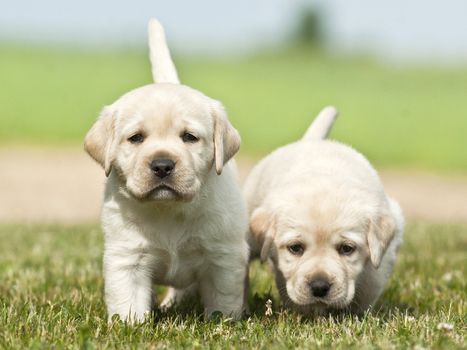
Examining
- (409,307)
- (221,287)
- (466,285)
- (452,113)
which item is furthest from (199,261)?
(452,113)

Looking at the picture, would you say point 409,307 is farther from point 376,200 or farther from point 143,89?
point 143,89

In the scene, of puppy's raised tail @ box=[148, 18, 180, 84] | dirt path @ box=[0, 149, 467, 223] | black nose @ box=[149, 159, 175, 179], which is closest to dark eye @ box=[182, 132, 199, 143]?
black nose @ box=[149, 159, 175, 179]

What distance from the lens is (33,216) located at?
14039 mm

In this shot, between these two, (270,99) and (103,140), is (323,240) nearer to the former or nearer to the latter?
(103,140)

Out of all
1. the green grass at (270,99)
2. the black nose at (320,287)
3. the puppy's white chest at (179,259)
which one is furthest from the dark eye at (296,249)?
the green grass at (270,99)

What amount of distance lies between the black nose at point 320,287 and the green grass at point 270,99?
14.2 metres

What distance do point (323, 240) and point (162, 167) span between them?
3.64 feet

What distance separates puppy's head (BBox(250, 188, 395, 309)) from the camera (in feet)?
15.4

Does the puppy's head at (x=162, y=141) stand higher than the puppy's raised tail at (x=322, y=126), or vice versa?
the puppy's head at (x=162, y=141)

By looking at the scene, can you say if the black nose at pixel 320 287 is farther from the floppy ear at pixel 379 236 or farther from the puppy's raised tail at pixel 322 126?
the puppy's raised tail at pixel 322 126

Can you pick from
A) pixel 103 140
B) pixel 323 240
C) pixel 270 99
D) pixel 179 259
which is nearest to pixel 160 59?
pixel 103 140

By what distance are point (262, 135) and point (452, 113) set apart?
7.08 metres

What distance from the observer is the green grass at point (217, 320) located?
3945mm

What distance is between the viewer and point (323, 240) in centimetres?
477
